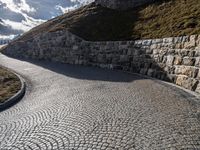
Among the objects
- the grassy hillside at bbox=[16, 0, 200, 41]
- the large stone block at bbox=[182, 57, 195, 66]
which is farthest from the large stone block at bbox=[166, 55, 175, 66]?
the grassy hillside at bbox=[16, 0, 200, 41]

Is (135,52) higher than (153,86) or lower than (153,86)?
higher

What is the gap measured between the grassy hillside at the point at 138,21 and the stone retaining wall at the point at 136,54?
106 centimetres

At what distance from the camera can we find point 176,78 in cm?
1620

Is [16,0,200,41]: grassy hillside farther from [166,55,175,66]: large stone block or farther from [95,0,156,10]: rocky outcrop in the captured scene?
[166,55,175,66]: large stone block

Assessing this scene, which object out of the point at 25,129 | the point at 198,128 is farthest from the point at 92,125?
the point at 198,128

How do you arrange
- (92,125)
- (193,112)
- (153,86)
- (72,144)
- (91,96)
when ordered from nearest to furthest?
1. (72,144)
2. (92,125)
3. (193,112)
4. (91,96)
5. (153,86)

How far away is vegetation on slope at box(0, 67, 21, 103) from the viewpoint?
16172 millimetres

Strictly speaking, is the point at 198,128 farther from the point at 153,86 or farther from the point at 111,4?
the point at 111,4

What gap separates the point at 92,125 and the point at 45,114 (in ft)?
9.77

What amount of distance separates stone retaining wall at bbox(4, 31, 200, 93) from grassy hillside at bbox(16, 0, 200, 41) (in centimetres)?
106

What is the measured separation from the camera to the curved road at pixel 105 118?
8398 mm

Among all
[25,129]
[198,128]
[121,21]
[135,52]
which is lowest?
[25,129]

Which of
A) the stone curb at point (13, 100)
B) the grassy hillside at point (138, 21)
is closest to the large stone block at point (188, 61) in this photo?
the grassy hillside at point (138, 21)

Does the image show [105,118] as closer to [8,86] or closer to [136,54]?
[8,86]
